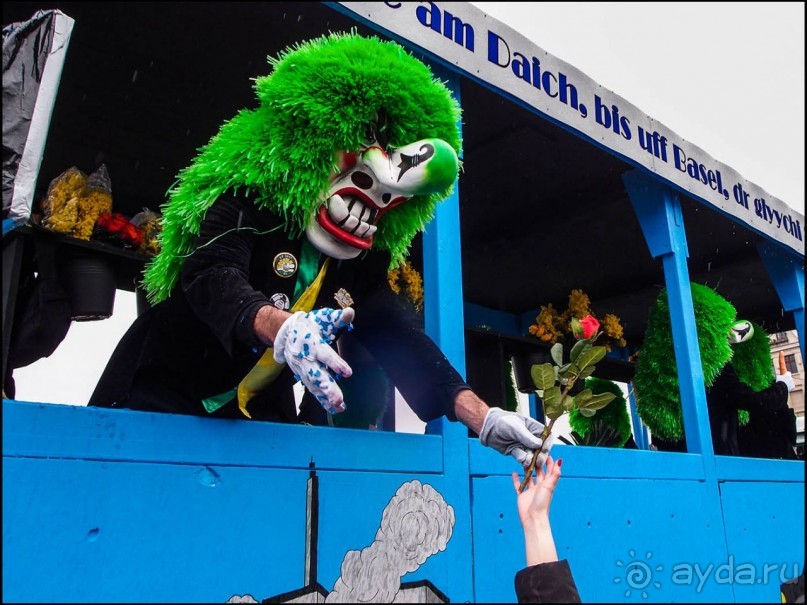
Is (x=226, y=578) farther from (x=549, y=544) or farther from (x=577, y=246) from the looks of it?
A: (x=577, y=246)

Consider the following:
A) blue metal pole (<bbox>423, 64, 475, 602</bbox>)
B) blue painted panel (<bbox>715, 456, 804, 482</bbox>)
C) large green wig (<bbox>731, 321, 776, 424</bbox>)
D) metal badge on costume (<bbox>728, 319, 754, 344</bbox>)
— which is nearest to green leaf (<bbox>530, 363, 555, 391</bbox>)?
blue metal pole (<bbox>423, 64, 475, 602</bbox>)

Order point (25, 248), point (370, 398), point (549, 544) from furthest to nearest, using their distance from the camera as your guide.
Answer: point (370, 398) → point (25, 248) → point (549, 544)

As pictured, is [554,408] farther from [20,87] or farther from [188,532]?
[20,87]

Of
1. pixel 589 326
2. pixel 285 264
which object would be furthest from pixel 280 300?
pixel 589 326

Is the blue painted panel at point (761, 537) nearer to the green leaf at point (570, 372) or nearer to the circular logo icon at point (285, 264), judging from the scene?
the green leaf at point (570, 372)

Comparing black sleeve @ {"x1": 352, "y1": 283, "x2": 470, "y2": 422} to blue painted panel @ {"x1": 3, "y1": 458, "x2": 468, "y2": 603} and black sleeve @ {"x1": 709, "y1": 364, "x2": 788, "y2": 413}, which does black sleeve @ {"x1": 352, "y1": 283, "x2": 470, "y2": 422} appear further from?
black sleeve @ {"x1": 709, "y1": 364, "x2": 788, "y2": 413}

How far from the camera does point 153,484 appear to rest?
1.54 m

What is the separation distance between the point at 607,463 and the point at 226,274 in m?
1.84

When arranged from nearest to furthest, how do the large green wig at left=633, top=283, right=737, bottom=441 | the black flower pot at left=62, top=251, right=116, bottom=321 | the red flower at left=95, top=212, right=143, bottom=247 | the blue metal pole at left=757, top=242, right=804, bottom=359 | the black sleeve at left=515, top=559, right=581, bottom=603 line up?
1. the black sleeve at left=515, top=559, right=581, bottom=603
2. the black flower pot at left=62, top=251, right=116, bottom=321
3. the red flower at left=95, top=212, right=143, bottom=247
4. the large green wig at left=633, top=283, right=737, bottom=441
5. the blue metal pole at left=757, top=242, right=804, bottom=359

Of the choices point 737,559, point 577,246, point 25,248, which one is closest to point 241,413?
point 25,248

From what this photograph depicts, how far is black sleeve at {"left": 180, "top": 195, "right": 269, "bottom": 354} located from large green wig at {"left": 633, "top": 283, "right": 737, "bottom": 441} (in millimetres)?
3004

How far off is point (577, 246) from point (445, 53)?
2642mm

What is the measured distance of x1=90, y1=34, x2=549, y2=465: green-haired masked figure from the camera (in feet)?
5.37

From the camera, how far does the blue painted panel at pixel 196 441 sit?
1.42 metres
